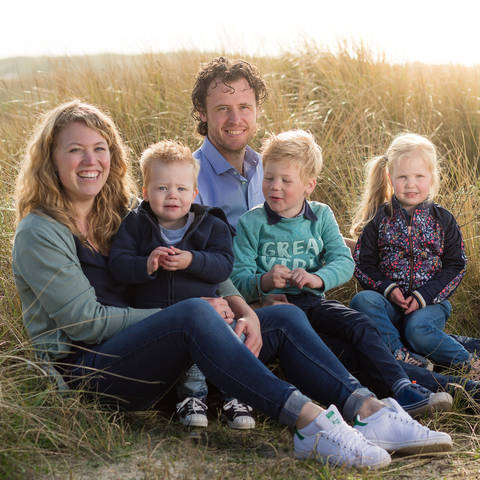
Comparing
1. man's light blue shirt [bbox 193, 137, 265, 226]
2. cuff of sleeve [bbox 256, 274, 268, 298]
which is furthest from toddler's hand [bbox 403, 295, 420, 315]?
man's light blue shirt [bbox 193, 137, 265, 226]

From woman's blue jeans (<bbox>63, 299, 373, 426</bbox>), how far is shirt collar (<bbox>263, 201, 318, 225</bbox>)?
2.10ft

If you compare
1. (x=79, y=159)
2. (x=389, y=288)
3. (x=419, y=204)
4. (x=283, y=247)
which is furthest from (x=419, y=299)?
(x=79, y=159)

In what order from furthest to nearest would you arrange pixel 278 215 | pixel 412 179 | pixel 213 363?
pixel 412 179
pixel 278 215
pixel 213 363

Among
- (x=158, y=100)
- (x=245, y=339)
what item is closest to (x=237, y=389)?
(x=245, y=339)

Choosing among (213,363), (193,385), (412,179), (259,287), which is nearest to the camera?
(213,363)

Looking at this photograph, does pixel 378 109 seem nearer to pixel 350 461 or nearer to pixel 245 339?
pixel 245 339

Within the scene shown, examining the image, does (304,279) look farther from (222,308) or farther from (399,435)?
(399,435)

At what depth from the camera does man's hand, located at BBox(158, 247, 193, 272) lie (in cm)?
286

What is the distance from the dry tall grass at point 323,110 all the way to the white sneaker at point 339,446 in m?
0.76

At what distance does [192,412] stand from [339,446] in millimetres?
685

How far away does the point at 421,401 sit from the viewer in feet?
9.82

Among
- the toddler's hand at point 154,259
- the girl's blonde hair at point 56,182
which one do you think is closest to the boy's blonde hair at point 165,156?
the girl's blonde hair at point 56,182

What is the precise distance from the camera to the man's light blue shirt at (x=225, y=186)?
3859mm

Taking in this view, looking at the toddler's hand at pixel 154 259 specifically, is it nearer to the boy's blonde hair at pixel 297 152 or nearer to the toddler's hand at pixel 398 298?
the boy's blonde hair at pixel 297 152
